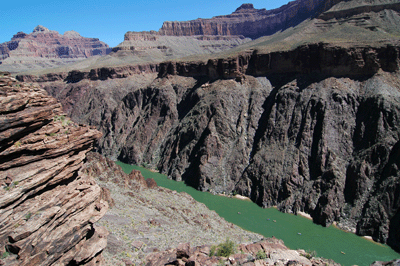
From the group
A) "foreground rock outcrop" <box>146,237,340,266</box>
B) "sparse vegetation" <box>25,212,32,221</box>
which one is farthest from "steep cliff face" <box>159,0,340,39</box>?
"sparse vegetation" <box>25,212,32,221</box>

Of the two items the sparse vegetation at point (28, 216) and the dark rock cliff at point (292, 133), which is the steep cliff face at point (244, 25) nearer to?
the dark rock cliff at point (292, 133)

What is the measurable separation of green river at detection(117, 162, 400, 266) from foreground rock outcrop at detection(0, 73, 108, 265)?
91.5ft

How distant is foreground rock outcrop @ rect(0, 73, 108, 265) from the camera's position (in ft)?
39.3

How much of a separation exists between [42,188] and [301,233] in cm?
3431

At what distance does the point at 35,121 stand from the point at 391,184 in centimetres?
4189

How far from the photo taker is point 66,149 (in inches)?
582

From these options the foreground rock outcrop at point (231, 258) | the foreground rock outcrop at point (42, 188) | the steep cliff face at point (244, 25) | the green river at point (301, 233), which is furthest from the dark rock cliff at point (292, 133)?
the steep cliff face at point (244, 25)

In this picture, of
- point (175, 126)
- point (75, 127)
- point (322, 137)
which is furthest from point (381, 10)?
point (75, 127)

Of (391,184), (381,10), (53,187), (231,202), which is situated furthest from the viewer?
(381,10)

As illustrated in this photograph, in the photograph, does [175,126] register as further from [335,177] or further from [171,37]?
[171,37]

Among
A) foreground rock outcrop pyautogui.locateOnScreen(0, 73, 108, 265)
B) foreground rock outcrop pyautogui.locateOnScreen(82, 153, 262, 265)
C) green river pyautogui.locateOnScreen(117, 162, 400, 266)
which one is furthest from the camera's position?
green river pyautogui.locateOnScreen(117, 162, 400, 266)

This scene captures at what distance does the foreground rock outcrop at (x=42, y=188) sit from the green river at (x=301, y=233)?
27.9 m

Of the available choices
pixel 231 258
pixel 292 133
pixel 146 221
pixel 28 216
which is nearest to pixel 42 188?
pixel 28 216

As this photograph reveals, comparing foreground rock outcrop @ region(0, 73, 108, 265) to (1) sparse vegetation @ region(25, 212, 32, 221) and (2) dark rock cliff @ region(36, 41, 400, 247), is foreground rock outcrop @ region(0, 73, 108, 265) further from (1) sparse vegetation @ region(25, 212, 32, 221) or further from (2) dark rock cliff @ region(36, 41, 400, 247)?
(2) dark rock cliff @ region(36, 41, 400, 247)
